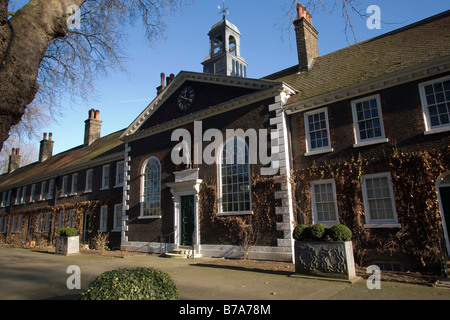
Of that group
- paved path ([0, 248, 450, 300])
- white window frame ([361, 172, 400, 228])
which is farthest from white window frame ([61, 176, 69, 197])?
white window frame ([361, 172, 400, 228])

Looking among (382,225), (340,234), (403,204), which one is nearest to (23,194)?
(340,234)

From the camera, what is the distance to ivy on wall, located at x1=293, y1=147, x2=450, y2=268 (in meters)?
10.2

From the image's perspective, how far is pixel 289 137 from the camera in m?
14.0

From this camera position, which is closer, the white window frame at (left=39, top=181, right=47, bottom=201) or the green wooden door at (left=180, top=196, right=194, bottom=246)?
the green wooden door at (left=180, top=196, right=194, bottom=246)

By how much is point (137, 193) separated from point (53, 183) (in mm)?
15122

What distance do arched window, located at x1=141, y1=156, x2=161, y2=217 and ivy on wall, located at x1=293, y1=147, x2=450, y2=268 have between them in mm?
10283

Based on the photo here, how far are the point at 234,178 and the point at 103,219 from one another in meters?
13.1

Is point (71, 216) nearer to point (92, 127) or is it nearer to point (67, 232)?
point (67, 232)

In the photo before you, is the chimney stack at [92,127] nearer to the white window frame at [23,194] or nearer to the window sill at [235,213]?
the white window frame at [23,194]

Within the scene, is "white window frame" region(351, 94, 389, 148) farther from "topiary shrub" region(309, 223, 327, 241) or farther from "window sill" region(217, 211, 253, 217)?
"window sill" region(217, 211, 253, 217)

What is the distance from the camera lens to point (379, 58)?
13.7 m

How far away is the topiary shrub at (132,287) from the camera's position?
14.9 ft

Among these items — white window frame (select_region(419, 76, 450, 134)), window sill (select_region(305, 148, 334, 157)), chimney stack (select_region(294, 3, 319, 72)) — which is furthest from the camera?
chimney stack (select_region(294, 3, 319, 72))
